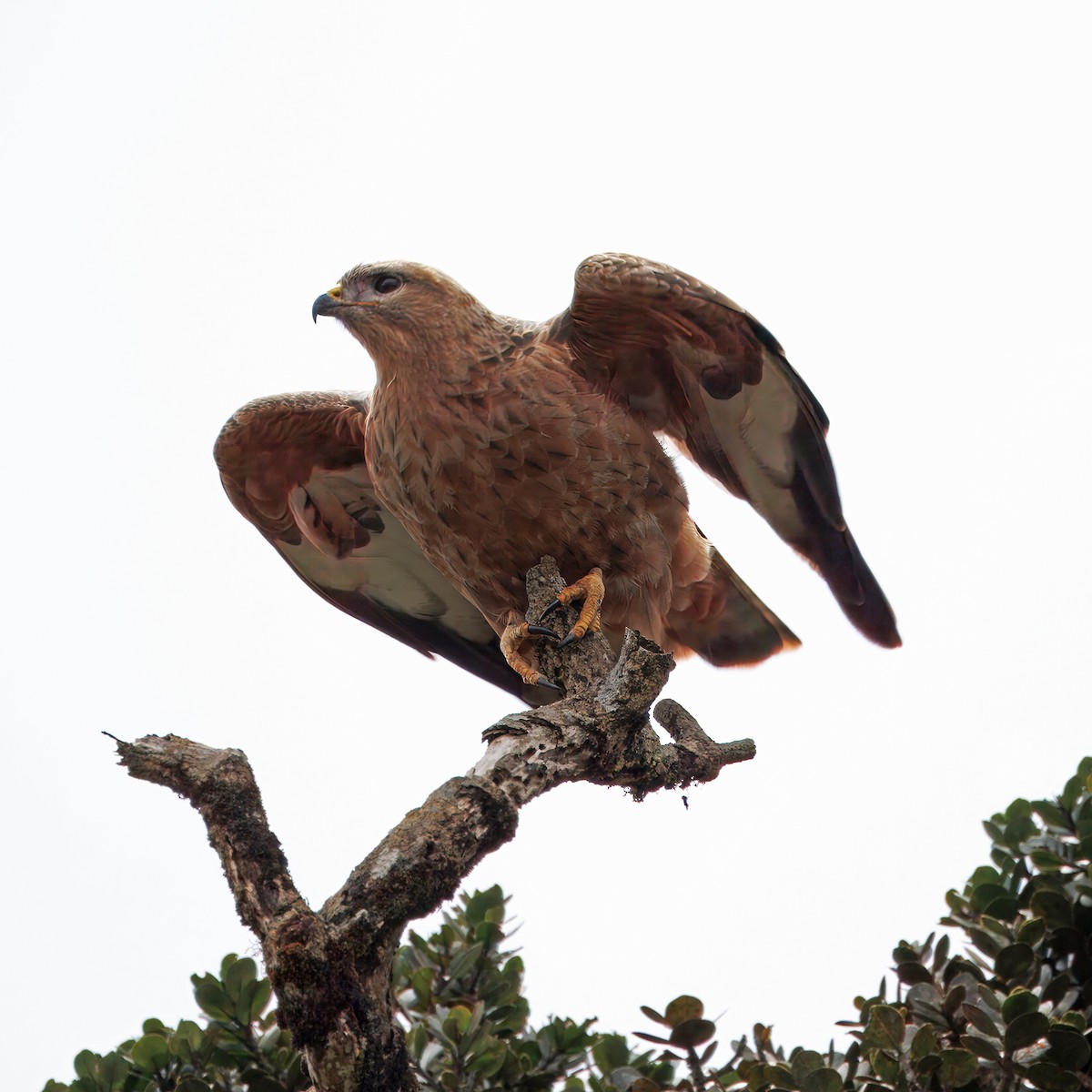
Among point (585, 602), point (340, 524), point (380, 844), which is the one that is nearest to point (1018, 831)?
point (585, 602)

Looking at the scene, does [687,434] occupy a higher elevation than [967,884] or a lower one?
higher

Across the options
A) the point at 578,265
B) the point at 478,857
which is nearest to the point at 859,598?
the point at 578,265

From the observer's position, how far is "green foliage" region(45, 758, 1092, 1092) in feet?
7.95

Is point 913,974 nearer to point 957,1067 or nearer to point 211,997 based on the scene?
point 957,1067

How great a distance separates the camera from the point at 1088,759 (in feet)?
10.4

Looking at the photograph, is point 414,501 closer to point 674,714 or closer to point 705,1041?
point 674,714

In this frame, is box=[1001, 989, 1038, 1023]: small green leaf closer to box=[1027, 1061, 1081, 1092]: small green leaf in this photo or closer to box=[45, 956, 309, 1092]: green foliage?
box=[1027, 1061, 1081, 1092]: small green leaf

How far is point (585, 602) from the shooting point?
3.67 metres

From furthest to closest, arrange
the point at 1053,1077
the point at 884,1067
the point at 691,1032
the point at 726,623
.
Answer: the point at 726,623 → the point at 691,1032 → the point at 884,1067 → the point at 1053,1077

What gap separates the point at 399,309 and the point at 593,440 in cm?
85

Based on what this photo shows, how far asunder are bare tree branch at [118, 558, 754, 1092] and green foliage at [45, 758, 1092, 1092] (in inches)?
24.2

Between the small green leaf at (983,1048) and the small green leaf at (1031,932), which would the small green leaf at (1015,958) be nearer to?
the small green leaf at (1031,932)

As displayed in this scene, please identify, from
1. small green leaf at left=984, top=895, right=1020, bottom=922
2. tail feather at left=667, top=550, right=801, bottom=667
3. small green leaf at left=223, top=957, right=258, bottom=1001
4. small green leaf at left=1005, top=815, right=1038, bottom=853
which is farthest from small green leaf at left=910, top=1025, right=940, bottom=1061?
tail feather at left=667, top=550, right=801, bottom=667

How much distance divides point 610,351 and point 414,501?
0.85m
